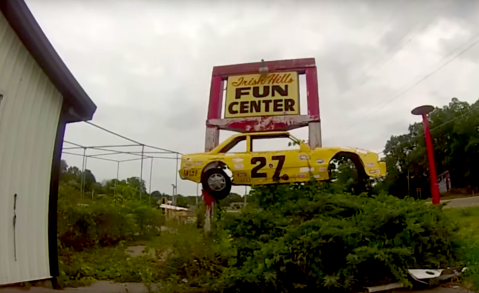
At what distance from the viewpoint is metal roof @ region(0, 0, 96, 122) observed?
545cm

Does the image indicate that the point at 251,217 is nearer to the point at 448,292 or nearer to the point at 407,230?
the point at 407,230

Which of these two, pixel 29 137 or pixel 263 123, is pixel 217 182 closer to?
pixel 263 123

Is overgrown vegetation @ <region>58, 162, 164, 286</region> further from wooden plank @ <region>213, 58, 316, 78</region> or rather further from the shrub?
wooden plank @ <region>213, 58, 316, 78</region>

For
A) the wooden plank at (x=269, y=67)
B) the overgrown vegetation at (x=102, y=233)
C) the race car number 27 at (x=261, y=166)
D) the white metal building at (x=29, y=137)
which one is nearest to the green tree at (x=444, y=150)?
the overgrown vegetation at (x=102, y=233)

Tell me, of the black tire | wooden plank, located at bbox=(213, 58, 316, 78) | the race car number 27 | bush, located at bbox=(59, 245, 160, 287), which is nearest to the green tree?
wooden plank, located at bbox=(213, 58, 316, 78)

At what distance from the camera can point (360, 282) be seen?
5.55 m

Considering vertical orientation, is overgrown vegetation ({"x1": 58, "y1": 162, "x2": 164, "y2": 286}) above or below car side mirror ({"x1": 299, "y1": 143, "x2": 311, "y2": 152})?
below

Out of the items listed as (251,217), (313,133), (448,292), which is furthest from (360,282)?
(313,133)

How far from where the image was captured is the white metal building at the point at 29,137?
18.3ft

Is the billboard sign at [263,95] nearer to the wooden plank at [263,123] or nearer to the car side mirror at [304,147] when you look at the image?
the wooden plank at [263,123]

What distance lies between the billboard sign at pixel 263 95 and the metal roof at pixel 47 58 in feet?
13.8

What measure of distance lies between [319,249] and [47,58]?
4.42m

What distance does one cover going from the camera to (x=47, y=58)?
6.12 metres

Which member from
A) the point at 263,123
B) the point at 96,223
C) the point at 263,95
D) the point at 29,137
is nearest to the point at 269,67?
the point at 263,95
